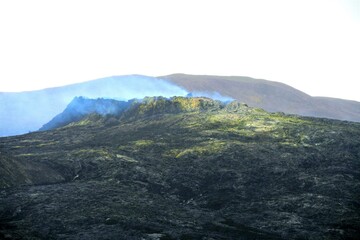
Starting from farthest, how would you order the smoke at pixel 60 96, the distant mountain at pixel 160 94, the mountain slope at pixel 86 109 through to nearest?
1. the distant mountain at pixel 160 94
2. the smoke at pixel 60 96
3. the mountain slope at pixel 86 109

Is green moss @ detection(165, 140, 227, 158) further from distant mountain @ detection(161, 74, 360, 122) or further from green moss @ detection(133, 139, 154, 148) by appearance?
distant mountain @ detection(161, 74, 360, 122)

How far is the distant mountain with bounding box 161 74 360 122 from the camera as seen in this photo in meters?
165

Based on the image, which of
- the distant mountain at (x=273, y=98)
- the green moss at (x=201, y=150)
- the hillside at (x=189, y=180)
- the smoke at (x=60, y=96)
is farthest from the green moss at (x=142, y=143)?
the distant mountain at (x=273, y=98)

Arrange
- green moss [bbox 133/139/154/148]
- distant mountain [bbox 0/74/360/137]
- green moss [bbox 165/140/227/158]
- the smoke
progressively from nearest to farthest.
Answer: green moss [bbox 165/140/227/158]
green moss [bbox 133/139/154/148]
the smoke
distant mountain [bbox 0/74/360/137]

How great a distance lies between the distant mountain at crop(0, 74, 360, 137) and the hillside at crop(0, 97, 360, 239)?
84566mm

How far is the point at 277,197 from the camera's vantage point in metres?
31.0

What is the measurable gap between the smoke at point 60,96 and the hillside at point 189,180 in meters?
69.9

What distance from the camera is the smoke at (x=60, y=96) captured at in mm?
130500

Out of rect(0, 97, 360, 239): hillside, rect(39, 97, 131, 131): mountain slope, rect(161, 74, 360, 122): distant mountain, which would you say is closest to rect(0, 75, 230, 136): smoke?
rect(161, 74, 360, 122): distant mountain

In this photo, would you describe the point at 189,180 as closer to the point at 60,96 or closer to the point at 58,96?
the point at 60,96

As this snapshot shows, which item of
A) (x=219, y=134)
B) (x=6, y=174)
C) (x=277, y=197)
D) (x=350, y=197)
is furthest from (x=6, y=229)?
(x=219, y=134)

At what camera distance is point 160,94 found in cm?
15088

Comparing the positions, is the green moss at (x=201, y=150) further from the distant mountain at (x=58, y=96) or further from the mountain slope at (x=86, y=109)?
the distant mountain at (x=58, y=96)

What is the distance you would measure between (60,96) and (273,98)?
104003 mm
